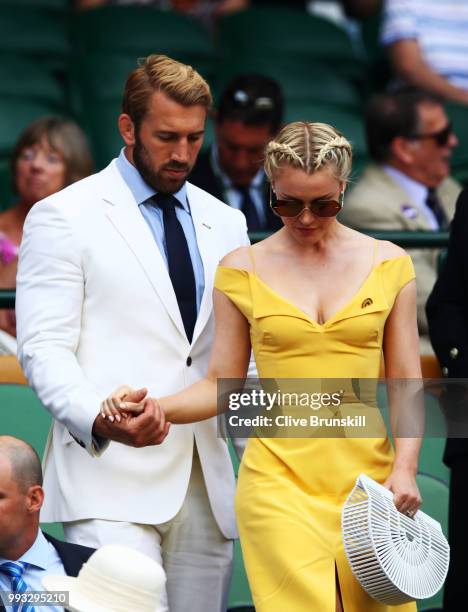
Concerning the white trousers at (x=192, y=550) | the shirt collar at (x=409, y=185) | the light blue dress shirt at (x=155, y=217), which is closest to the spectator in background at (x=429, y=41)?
the shirt collar at (x=409, y=185)

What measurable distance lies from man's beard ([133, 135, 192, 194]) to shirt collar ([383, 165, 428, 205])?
2.33m

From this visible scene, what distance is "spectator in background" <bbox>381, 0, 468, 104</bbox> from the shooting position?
7531 mm

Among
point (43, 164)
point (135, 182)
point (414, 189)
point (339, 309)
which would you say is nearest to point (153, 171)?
point (135, 182)

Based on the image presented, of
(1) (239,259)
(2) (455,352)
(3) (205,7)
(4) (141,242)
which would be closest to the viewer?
(1) (239,259)

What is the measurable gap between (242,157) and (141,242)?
83.1 inches

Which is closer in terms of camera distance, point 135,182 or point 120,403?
point 120,403

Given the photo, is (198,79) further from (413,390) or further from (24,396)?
(24,396)

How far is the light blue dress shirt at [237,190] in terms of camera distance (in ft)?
19.2

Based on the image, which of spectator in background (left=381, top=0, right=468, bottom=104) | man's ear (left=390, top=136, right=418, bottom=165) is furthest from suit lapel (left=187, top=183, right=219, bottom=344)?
spectator in background (left=381, top=0, right=468, bottom=104)

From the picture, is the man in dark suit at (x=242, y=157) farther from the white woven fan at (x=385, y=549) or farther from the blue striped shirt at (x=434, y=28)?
the white woven fan at (x=385, y=549)

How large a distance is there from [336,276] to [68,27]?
4610mm

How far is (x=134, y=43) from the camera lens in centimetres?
772

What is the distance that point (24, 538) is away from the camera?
3613 millimetres

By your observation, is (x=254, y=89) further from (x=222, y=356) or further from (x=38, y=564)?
(x=38, y=564)
